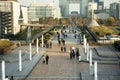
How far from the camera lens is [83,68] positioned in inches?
1048

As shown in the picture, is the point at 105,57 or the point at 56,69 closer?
the point at 56,69

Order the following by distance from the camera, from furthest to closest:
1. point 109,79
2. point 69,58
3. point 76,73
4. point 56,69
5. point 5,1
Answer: point 5,1 < point 69,58 < point 56,69 < point 76,73 < point 109,79

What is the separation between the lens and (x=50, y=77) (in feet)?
75.2

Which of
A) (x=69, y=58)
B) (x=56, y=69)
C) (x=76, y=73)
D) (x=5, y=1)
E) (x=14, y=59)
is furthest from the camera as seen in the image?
(x=5, y=1)

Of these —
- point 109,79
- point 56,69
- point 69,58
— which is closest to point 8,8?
point 69,58

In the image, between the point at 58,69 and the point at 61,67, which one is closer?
the point at 58,69

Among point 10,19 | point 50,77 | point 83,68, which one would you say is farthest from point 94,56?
point 10,19

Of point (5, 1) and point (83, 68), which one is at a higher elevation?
point (5, 1)

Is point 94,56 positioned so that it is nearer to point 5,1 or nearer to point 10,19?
point 10,19

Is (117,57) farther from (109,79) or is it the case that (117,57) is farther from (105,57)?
(109,79)

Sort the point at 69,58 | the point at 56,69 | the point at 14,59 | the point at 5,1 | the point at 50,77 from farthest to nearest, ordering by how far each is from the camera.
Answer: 1. the point at 5,1
2. the point at 69,58
3. the point at 14,59
4. the point at 56,69
5. the point at 50,77

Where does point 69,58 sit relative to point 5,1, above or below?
below

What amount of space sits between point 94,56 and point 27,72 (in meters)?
9.86

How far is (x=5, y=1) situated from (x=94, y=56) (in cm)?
6145
